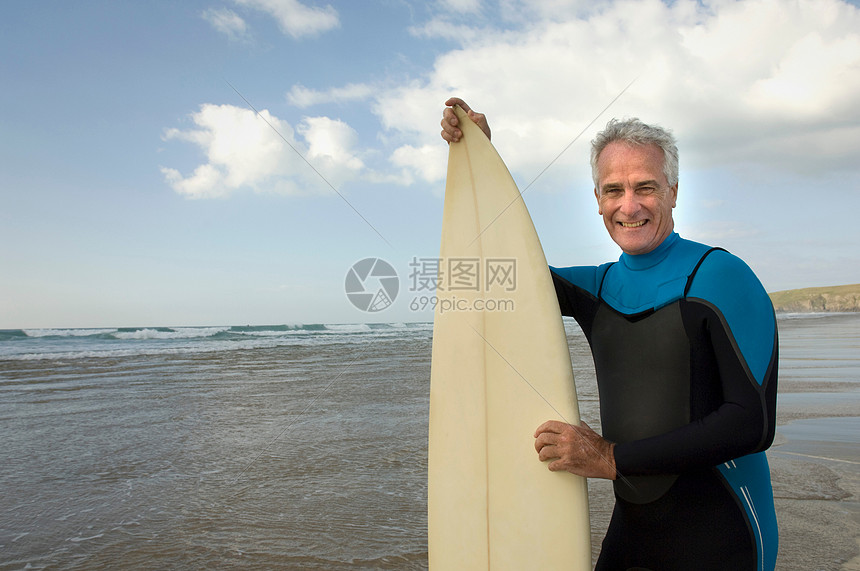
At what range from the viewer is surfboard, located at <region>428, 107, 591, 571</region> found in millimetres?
1457

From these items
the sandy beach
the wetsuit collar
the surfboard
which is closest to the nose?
the wetsuit collar

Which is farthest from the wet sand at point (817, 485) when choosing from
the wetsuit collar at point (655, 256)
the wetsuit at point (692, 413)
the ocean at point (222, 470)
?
the wetsuit collar at point (655, 256)

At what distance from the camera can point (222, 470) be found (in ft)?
10.8

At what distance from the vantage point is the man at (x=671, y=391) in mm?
1080

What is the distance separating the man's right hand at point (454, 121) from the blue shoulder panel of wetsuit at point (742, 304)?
3.10 feet

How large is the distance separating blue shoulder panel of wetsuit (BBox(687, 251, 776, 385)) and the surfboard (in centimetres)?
54

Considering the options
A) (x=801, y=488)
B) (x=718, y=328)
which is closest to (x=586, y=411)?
(x=801, y=488)

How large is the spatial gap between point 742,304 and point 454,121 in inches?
43.0

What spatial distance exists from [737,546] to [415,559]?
139 centimetres

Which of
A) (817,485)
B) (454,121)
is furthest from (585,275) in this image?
(817,485)

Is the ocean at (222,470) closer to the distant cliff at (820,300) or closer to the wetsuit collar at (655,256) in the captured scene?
the wetsuit collar at (655,256)

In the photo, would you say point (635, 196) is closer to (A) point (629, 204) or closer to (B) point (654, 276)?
(A) point (629, 204)

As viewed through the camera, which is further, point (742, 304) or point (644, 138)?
point (644, 138)

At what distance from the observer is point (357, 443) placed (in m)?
3.83
